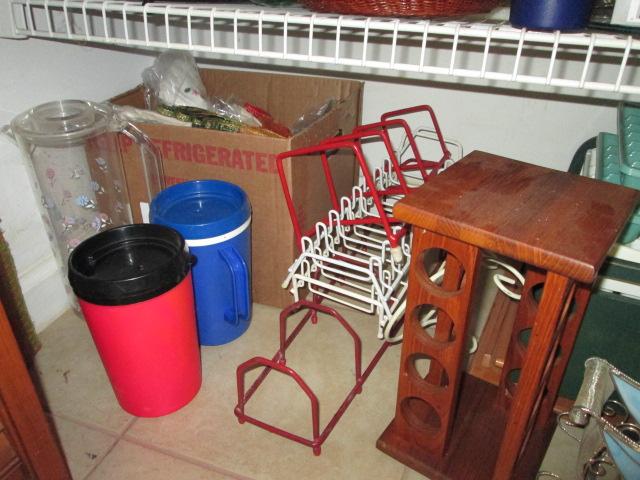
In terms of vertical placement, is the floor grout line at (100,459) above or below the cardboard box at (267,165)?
below

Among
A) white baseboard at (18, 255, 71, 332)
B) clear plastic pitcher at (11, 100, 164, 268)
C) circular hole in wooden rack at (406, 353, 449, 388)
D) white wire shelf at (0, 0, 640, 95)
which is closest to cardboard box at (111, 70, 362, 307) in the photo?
clear plastic pitcher at (11, 100, 164, 268)

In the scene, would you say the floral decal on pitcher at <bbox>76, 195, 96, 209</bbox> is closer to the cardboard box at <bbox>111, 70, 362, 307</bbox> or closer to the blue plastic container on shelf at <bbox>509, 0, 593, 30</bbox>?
the cardboard box at <bbox>111, 70, 362, 307</bbox>

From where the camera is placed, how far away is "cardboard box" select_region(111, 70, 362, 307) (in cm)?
112

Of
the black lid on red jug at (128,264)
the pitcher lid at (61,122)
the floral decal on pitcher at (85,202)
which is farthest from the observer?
the floral decal on pitcher at (85,202)

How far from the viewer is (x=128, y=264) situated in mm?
904

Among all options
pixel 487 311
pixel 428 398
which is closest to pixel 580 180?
pixel 428 398

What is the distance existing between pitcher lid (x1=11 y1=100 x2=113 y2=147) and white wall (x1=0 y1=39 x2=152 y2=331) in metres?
0.05

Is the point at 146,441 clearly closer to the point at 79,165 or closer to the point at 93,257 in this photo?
the point at 93,257

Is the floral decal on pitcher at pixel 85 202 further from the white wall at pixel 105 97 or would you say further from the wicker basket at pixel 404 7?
the wicker basket at pixel 404 7

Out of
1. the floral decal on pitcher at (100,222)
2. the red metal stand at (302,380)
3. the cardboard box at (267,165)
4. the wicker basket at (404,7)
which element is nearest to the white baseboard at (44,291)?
the floral decal on pitcher at (100,222)

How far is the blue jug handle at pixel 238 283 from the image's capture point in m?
1.06

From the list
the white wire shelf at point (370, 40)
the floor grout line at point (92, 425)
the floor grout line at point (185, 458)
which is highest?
the white wire shelf at point (370, 40)

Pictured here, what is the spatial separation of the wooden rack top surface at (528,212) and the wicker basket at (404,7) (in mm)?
249

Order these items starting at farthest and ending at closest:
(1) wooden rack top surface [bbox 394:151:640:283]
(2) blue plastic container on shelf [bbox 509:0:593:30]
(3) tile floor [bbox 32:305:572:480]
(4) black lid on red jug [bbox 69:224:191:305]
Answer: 1. (3) tile floor [bbox 32:305:572:480]
2. (4) black lid on red jug [bbox 69:224:191:305]
3. (2) blue plastic container on shelf [bbox 509:0:593:30]
4. (1) wooden rack top surface [bbox 394:151:640:283]
